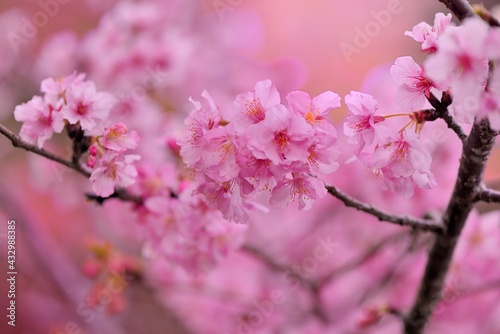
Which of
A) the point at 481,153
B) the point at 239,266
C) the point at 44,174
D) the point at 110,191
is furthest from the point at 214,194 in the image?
the point at 44,174

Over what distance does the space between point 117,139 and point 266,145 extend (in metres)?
0.17

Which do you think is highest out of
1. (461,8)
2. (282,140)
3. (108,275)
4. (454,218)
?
(461,8)

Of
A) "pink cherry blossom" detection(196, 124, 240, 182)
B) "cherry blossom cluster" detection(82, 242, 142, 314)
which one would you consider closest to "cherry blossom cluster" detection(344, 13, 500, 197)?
"pink cherry blossom" detection(196, 124, 240, 182)

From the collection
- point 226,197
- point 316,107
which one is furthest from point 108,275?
point 316,107

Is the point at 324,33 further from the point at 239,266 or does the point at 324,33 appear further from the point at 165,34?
the point at 239,266

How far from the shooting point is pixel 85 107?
0.58 m

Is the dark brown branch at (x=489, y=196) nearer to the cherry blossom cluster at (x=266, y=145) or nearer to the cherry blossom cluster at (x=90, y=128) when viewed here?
the cherry blossom cluster at (x=266, y=145)

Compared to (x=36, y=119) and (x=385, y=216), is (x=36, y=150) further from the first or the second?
(x=385, y=216)

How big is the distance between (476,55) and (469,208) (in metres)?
0.22

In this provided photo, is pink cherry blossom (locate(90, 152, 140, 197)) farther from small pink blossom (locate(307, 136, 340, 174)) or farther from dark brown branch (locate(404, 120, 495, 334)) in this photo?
dark brown branch (locate(404, 120, 495, 334))

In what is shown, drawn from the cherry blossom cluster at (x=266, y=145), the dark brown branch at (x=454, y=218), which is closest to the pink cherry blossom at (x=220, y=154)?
the cherry blossom cluster at (x=266, y=145)

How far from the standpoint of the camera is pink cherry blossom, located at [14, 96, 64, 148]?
0.58m

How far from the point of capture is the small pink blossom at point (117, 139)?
1.87 ft

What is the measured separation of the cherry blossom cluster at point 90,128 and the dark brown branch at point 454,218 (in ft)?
1.08
